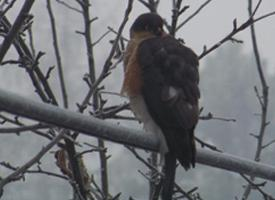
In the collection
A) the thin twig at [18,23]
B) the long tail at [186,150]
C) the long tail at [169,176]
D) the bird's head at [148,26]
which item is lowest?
the long tail at [169,176]

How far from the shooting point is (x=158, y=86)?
261 cm

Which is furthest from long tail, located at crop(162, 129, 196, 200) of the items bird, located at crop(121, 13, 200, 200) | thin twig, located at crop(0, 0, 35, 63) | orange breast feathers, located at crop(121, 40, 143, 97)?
thin twig, located at crop(0, 0, 35, 63)

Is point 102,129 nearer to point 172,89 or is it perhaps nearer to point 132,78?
point 172,89

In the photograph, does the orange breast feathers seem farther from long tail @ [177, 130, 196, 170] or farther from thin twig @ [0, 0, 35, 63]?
thin twig @ [0, 0, 35, 63]

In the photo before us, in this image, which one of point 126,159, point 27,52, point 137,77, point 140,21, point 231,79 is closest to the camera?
point 27,52

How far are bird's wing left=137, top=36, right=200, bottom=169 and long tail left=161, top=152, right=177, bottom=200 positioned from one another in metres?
0.02

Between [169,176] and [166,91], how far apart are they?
396 mm

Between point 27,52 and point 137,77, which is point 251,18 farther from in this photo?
point 27,52

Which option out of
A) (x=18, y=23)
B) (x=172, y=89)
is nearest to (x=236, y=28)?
(x=172, y=89)

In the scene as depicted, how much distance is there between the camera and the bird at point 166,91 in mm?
2299

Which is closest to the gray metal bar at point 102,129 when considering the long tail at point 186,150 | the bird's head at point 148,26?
the long tail at point 186,150

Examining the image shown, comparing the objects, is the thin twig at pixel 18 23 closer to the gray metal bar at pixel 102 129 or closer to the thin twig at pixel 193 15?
the gray metal bar at pixel 102 129

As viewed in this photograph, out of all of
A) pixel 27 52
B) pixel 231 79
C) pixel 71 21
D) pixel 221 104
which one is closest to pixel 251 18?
pixel 27 52

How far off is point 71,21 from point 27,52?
3.09 metres
